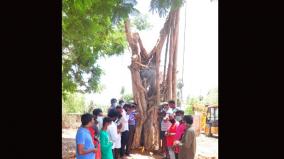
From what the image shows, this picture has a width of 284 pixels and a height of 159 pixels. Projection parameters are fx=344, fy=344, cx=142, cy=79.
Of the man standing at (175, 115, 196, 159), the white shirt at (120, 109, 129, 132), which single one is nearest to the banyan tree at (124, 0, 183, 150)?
the white shirt at (120, 109, 129, 132)

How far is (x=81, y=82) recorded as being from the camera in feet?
32.0

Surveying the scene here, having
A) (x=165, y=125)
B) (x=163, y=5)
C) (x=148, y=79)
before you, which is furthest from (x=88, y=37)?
(x=148, y=79)

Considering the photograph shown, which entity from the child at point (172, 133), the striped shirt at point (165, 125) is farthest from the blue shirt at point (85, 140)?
the striped shirt at point (165, 125)

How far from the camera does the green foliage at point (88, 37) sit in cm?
396

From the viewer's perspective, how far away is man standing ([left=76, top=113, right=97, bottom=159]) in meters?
4.06

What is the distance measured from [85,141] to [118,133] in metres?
2.53

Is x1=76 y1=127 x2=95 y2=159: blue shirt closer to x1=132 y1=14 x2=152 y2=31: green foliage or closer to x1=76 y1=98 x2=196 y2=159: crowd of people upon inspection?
x1=76 y1=98 x2=196 y2=159: crowd of people

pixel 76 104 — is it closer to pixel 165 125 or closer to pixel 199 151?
pixel 199 151

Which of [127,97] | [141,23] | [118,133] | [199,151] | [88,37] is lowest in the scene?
[199,151]

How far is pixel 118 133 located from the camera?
21.7ft

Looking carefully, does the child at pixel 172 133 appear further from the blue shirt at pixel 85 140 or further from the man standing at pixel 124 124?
the blue shirt at pixel 85 140

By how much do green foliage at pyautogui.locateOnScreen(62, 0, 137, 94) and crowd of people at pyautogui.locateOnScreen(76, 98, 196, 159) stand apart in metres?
1.25
